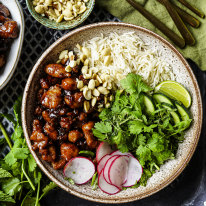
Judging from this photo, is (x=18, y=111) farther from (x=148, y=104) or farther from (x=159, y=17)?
(x=159, y=17)

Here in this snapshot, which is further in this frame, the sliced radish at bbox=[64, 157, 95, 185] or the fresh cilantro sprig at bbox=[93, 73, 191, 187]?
the sliced radish at bbox=[64, 157, 95, 185]

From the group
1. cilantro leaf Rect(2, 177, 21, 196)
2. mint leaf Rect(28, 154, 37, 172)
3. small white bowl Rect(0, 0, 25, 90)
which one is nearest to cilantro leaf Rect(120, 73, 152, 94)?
small white bowl Rect(0, 0, 25, 90)

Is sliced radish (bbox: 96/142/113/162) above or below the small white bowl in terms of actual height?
below

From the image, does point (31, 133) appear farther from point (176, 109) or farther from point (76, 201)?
point (176, 109)

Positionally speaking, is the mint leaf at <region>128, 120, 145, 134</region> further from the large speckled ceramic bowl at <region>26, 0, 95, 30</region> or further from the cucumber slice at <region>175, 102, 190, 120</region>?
the large speckled ceramic bowl at <region>26, 0, 95, 30</region>

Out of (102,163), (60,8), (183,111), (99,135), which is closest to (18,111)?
(99,135)

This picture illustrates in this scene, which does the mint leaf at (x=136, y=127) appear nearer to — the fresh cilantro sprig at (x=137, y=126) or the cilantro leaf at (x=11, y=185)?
the fresh cilantro sprig at (x=137, y=126)

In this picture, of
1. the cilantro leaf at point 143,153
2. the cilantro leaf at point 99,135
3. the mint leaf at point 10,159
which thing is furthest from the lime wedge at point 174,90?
the mint leaf at point 10,159
